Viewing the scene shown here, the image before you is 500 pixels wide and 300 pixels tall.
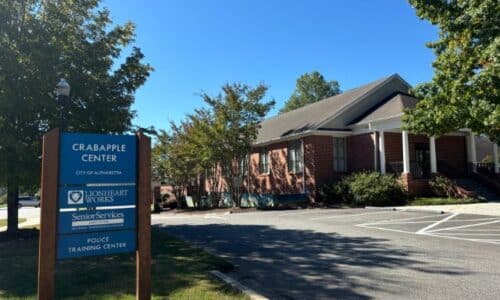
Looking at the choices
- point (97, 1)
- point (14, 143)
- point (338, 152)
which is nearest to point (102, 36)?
point (97, 1)

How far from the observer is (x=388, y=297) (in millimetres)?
6141

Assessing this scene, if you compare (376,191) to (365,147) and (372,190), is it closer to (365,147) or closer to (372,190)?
(372,190)

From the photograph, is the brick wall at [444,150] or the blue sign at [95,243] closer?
the blue sign at [95,243]

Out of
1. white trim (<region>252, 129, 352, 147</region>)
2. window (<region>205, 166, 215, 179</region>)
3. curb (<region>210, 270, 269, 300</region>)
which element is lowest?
curb (<region>210, 270, 269, 300</region>)

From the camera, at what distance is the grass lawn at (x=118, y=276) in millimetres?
6446

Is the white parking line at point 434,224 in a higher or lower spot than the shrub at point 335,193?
lower

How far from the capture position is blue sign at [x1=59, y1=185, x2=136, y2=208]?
5.57 meters

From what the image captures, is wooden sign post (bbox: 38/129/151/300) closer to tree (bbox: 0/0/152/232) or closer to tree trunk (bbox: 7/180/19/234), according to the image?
tree (bbox: 0/0/152/232)

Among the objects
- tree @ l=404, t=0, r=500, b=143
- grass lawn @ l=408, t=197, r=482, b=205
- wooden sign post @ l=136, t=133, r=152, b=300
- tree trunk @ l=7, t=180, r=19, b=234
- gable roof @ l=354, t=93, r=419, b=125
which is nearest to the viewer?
wooden sign post @ l=136, t=133, r=152, b=300

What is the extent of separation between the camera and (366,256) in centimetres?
910

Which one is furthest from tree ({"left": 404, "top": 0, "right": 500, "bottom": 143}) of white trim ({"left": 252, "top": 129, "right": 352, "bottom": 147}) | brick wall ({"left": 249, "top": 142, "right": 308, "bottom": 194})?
brick wall ({"left": 249, "top": 142, "right": 308, "bottom": 194})

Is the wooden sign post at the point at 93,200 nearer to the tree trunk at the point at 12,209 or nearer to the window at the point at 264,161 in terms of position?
the tree trunk at the point at 12,209

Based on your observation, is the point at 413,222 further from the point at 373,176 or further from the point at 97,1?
the point at 97,1

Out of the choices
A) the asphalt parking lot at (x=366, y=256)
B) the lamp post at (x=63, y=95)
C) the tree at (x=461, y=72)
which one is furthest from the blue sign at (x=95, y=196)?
the tree at (x=461, y=72)
